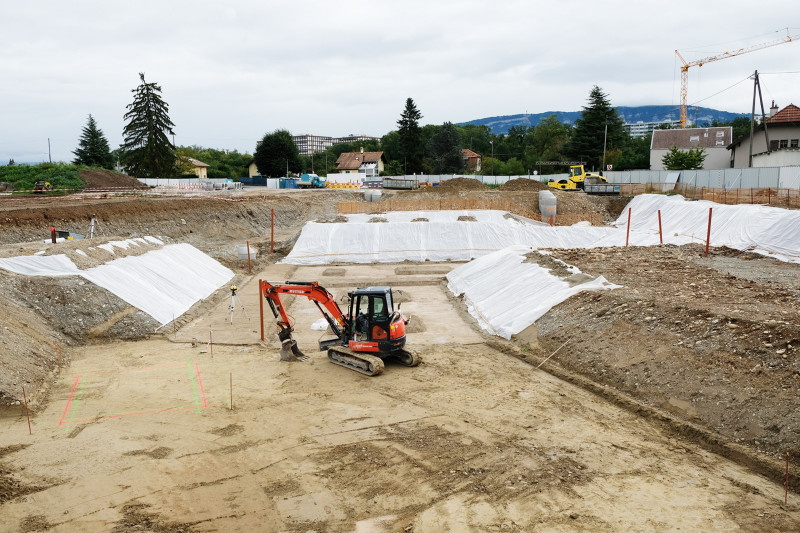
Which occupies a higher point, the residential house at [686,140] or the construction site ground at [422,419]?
the residential house at [686,140]

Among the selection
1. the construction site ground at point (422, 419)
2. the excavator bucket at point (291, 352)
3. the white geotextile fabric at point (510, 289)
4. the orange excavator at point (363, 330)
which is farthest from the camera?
the white geotextile fabric at point (510, 289)

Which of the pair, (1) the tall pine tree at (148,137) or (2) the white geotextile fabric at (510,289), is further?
(1) the tall pine tree at (148,137)

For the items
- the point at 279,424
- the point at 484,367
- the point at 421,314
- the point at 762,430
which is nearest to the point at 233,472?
the point at 279,424

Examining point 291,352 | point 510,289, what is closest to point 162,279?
point 291,352

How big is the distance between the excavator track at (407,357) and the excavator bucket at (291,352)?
2.61 meters

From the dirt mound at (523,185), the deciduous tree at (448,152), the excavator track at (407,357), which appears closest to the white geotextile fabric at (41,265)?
the excavator track at (407,357)

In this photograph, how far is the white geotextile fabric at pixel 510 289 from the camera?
61.2ft

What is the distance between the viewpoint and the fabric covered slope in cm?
1972

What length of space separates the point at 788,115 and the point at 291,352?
169 ft

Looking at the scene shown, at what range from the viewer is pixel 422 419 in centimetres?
1190

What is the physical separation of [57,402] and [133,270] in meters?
9.51

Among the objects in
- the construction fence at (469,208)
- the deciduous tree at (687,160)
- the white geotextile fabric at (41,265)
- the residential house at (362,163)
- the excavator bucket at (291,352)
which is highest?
the residential house at (362,163)

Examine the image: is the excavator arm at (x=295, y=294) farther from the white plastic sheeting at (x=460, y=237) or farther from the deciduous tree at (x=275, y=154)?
the deciduous tree at (x=275, y=154)

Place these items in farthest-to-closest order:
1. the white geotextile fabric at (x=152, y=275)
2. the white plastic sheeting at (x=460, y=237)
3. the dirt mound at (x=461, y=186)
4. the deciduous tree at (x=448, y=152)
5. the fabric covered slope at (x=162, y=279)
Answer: the deciduous tree at (x=448, y=152), the dirt mound at (x=461, y=186), the white plastic sheeting at (x=460, y=237), the fabric covered slope at (x=162, y=279), the white geotextile fabric at (x=152, y=275)
